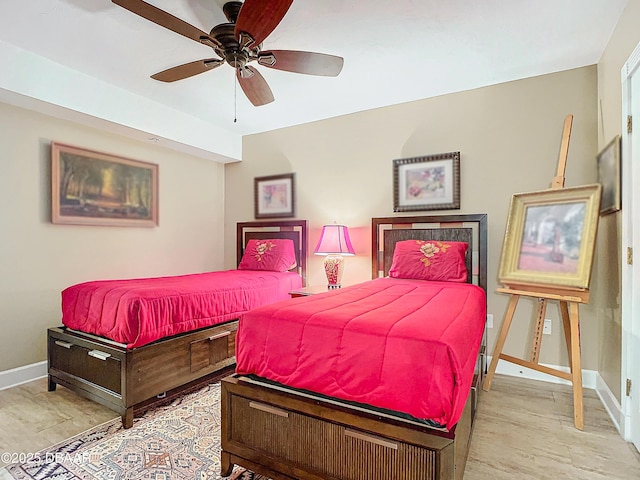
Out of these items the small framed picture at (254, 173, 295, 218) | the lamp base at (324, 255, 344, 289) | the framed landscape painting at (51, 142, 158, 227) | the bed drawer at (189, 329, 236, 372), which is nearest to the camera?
the bed drawer at (189, 329, 236, 372)

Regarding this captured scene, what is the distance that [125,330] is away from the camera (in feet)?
7.36

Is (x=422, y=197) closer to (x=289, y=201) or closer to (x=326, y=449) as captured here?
(x=289, y=201)

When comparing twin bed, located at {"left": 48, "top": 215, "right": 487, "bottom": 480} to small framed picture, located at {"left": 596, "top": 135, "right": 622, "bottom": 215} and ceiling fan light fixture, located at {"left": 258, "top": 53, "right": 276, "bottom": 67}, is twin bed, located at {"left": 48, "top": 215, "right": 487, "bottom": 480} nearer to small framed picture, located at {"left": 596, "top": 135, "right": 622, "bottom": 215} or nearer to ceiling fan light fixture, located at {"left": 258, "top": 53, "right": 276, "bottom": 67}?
small framed picture, located at {"left": 596, "top": 135, "right": 622, "bottom": 215}

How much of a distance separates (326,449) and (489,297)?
2.29 metres

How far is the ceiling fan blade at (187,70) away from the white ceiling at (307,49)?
0.88 feet

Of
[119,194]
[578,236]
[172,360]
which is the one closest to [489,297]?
[578,236]

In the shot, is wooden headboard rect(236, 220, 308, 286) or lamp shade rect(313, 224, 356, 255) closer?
lamp shade rect(313, 224, 356, 255)

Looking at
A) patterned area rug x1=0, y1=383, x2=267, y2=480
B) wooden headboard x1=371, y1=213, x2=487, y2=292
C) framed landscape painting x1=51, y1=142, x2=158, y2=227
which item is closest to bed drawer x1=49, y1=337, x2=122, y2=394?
patterned area rug x1=0, y1=383, x2=267, y2=480

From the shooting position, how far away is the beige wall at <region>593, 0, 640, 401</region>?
218 centimetres

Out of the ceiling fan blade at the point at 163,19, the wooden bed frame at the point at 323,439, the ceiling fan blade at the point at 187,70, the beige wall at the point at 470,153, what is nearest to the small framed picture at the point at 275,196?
the beige wall at the point at 470,153

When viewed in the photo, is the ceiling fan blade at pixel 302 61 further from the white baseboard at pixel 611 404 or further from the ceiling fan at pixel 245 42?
the white baseboard at pixel 611 404

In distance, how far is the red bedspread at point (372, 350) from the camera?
1290 millimetres

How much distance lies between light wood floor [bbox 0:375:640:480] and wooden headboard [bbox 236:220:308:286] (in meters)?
2.28

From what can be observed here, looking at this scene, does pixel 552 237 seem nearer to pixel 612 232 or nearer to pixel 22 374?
pixel 612 232
